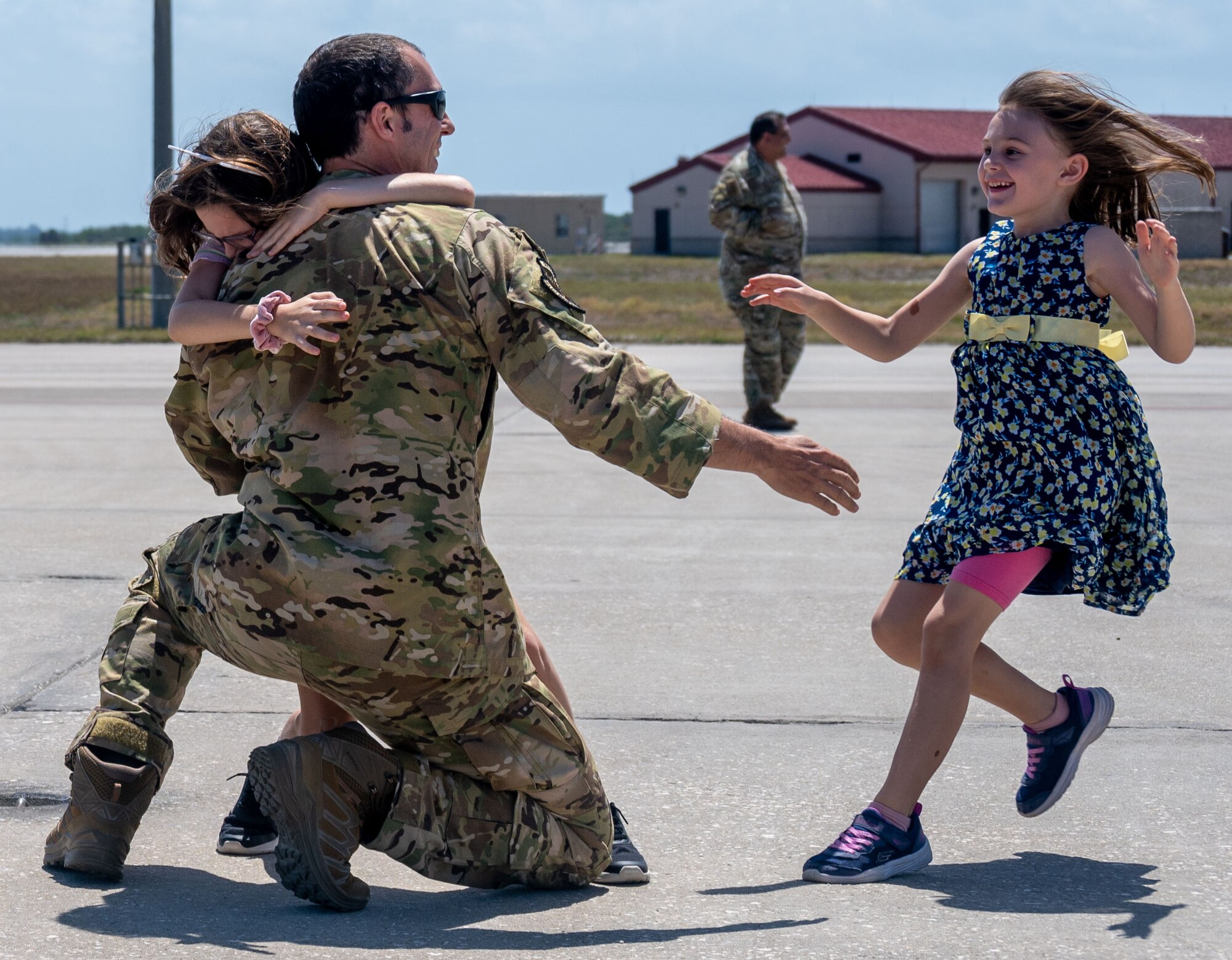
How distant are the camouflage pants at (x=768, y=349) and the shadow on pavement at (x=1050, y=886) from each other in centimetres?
739

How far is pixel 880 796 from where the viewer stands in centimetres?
332

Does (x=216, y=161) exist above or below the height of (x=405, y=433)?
above

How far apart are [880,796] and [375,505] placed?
1.18 m

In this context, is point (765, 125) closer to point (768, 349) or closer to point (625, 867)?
point (768, 349)

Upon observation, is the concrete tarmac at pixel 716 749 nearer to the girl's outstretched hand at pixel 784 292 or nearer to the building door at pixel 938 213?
the girl's outstretched hand at pixel 784 292

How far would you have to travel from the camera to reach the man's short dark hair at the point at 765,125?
35.6ft

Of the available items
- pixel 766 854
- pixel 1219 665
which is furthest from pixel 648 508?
pixel 766 854

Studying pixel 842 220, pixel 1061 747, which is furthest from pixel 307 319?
pixel 842 220

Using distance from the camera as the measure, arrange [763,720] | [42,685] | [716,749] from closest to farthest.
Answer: [716,749], [763,720], [42,685]

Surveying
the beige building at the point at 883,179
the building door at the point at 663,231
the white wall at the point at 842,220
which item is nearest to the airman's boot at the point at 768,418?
the beige building at the point at 883,179

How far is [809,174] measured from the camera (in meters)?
61.1

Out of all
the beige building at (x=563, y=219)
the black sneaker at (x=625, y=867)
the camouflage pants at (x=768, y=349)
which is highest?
the black sneaker at (x=625, y=867)

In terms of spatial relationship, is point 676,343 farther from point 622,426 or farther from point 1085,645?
point 622,426

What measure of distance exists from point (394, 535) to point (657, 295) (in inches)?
1241
